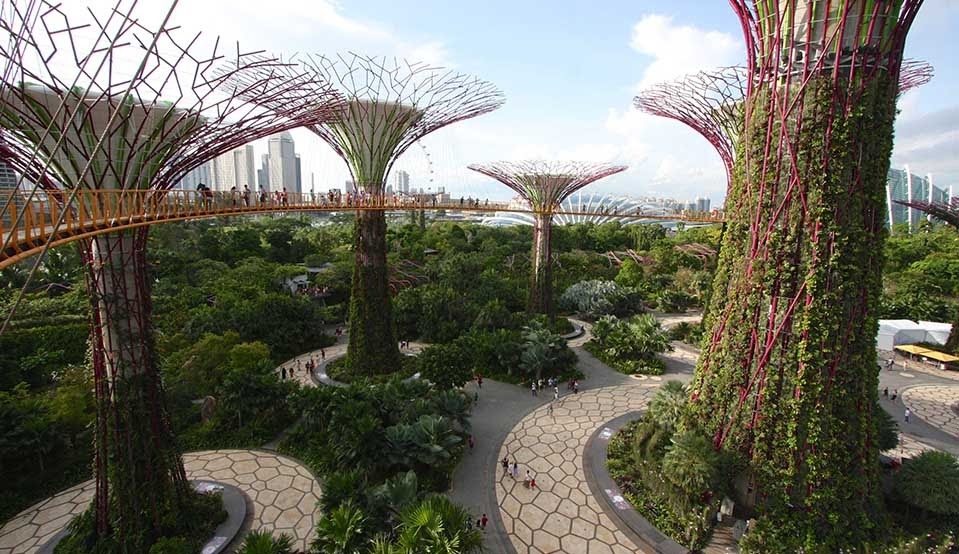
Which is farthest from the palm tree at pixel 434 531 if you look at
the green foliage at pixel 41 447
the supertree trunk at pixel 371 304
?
the supertree trunk at pixel 371 304

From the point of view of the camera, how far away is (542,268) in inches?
956

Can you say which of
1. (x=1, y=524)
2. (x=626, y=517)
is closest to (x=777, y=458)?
(x=626, y=517)

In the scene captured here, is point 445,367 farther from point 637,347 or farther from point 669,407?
point 637,347

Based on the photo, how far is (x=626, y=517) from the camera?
35.4ft

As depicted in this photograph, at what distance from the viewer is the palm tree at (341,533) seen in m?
8.27

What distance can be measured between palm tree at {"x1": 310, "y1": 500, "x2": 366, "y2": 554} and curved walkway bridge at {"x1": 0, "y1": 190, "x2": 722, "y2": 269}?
5841 mm

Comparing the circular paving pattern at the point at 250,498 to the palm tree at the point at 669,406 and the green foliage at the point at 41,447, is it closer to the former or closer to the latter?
the green foliage at the point at 41,447

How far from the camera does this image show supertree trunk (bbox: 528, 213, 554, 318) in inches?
949

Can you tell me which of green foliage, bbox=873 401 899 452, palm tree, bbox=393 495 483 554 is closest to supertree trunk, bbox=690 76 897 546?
green foliage, bbox=873 401 899 452

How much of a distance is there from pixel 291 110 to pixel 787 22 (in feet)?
33.8

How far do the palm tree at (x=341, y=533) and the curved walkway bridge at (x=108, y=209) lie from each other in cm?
584

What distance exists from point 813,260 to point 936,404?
13.9 meters

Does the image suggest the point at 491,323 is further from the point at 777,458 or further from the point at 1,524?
the point at 1,524

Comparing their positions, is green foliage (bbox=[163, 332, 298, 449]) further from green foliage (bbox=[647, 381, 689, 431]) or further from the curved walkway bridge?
green foliage (bbox=[647, 381, 689, 431])
